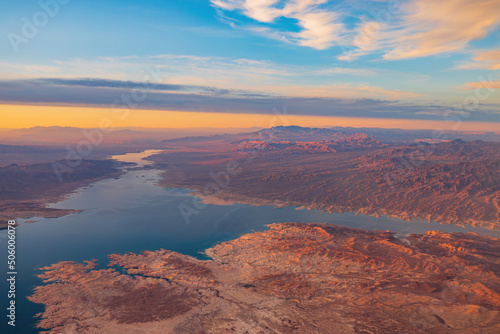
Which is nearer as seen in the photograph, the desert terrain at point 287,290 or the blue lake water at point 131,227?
the desert terrain at point 287,290

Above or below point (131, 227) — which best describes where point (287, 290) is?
above

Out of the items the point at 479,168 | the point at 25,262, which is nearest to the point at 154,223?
the point at 25,262

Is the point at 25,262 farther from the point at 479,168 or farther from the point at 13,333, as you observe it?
the point at 479,168

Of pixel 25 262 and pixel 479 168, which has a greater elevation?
pixel 479 168

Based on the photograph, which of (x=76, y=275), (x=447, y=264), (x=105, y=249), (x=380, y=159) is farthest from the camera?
(x=380, y=159)

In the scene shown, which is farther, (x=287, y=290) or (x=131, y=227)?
(x=131, y=227)

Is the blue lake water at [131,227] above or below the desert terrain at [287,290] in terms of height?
below

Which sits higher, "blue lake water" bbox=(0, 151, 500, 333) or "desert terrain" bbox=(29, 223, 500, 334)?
"desert terrain" bbox=(29, 223, 500, 334)

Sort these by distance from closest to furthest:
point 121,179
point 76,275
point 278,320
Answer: point 278,320, point 76,275, point 121,179
